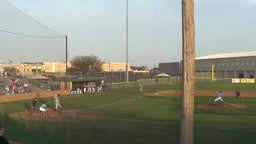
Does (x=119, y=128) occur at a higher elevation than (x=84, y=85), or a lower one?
lower

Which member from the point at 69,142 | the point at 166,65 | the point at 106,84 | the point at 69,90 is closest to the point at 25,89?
the point at 69,90

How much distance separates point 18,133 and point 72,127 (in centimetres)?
352

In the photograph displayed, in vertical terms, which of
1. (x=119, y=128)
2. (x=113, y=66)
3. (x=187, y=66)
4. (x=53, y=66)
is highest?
(x=113, y=66)

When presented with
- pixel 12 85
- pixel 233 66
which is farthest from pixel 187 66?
pixel 233 66

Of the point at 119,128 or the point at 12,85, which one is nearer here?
the point at 119,128

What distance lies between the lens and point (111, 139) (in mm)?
17984

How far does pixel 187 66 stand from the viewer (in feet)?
25.9

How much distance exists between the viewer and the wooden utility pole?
7867 mm

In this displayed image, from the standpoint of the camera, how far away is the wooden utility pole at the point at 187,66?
7.87 metres

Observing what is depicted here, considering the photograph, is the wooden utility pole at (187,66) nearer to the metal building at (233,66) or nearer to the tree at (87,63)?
the metal building at (233,66)

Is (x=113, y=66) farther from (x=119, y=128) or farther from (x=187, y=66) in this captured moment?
(x=187, y=66)

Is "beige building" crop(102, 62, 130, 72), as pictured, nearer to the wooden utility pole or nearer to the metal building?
the metal building

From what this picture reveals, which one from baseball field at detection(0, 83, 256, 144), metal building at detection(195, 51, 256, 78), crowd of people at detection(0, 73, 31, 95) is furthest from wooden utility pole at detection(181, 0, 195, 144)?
metal building at detection(195, 51, 256, 78)

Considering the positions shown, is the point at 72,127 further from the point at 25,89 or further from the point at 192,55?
the point at 25,89
